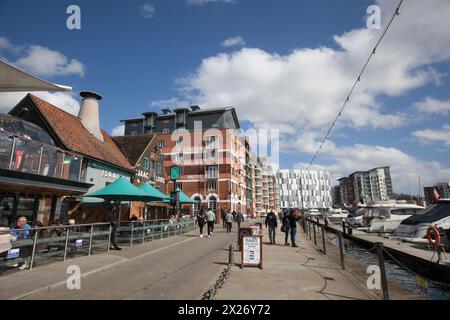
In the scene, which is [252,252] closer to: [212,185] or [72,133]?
[72,133]

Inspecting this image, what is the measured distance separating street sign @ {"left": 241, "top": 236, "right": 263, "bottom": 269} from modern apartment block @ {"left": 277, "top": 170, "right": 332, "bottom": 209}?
12314cm

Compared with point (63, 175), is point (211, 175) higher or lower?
higher

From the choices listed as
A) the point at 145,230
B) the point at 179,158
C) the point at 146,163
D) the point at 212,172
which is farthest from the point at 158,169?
the point at 179,158

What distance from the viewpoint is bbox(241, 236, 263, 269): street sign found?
8820 millimetres

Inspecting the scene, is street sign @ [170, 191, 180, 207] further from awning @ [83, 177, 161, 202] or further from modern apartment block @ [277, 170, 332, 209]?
modern apartment block @ [277, 170, 332, 209]

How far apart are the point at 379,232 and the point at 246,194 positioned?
136 ft

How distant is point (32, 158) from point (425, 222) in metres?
18.1

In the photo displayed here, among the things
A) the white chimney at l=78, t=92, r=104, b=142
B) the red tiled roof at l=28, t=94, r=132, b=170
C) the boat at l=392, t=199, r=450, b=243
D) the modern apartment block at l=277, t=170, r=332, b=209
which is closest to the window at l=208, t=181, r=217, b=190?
the red tiled roof at l=28, t=94, r=132, b=170

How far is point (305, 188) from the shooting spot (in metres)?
129

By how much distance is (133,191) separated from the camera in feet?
43.6

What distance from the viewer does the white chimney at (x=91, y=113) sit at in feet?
77.4

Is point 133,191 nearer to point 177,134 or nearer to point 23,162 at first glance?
point 23,162
